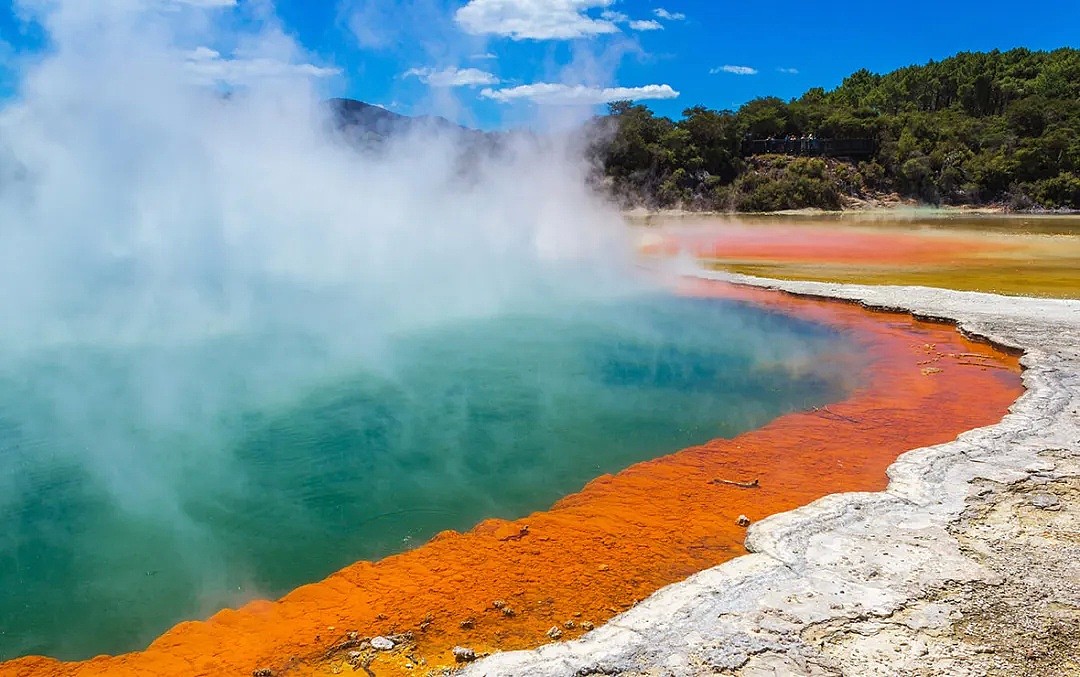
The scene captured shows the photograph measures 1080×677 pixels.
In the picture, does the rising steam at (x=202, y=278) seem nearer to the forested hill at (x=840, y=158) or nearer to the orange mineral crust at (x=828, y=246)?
the orange mineral crust at (x=828, y=246)

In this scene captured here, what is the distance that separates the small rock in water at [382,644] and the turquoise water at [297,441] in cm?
93

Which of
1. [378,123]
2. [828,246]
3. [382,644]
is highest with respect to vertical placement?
[378,123]

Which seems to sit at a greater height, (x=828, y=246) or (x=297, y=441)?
(x=828, y=246)

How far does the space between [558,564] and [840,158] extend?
171 ft

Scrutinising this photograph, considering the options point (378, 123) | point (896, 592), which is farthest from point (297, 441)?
point (378, 123)

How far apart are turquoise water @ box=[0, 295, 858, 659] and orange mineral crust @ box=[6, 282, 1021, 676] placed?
27 centimetres

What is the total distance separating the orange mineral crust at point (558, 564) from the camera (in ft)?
11.3

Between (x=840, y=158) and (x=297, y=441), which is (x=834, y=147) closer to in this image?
(x=840, y=158)

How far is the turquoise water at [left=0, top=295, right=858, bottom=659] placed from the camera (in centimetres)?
427

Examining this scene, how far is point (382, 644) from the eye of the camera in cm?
342

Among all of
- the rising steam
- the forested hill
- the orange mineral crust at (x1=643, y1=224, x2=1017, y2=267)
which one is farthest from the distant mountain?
the forested hill

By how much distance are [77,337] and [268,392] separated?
354cm

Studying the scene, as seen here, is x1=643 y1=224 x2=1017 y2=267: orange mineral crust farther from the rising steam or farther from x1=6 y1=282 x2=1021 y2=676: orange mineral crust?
x1=6 y1=282 x2=1021 y2=676: orange mineral crust

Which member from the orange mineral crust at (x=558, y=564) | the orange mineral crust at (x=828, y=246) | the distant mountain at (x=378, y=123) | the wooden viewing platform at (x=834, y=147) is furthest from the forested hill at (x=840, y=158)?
the orange mineral crust at (x=558, y=564)
